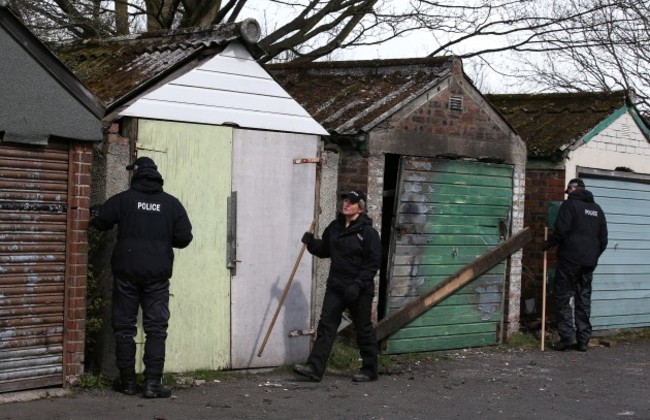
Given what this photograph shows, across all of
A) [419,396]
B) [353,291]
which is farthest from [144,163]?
[419,396]

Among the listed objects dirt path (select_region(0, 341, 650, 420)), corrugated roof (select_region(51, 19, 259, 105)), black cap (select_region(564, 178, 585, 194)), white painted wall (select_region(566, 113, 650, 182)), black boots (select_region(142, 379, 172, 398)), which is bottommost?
dirt path (select_region(0, 341, 650, 420))

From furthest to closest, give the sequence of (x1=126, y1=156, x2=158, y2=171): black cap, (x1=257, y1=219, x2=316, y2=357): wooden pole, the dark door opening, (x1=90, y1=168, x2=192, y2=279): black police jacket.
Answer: the dark door opening, (x1=257, y1=219, x2=316, y2=357): wooden pole, (x1=126, y1=156, x2=158, y2=171): black cap, (x1=90, y1=168, x2=192, y2=279): black police jacket

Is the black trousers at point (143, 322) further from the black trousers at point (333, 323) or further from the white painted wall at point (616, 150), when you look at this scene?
the white painted wall at point (616, 150)

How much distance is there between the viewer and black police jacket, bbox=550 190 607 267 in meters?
12.8

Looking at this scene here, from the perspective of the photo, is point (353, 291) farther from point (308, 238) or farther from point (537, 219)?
point (537, 219)

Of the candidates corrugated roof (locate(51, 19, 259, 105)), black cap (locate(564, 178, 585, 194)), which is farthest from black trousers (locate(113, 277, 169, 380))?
black cap (locate(564, 178, 585, 194))

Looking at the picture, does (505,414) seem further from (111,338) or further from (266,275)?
(111,338)

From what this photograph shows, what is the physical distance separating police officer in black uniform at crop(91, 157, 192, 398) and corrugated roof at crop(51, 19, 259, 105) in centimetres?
105

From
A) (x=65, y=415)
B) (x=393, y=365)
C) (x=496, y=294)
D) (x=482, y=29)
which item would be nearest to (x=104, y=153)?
(x=65, y=415)

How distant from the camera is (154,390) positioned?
860 centimetres

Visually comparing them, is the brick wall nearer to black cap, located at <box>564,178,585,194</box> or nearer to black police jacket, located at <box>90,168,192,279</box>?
black cap, located at <box>564,178,585,194</box>

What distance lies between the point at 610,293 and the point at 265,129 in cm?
663

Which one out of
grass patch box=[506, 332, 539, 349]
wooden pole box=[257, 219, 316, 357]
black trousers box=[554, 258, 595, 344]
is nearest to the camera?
wooden pole box=[257, 219, 316, 357]

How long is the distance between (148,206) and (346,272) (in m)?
2.15
